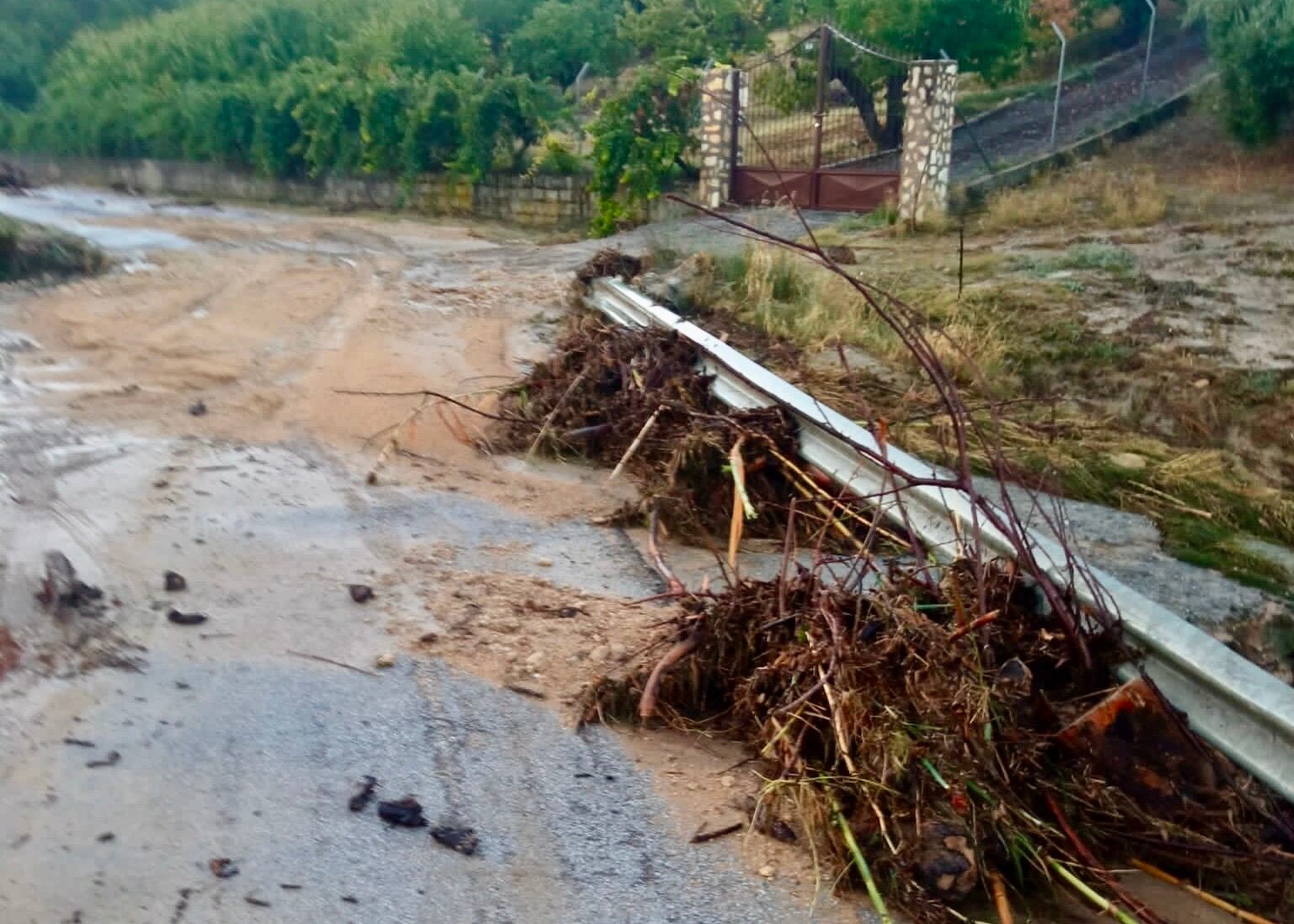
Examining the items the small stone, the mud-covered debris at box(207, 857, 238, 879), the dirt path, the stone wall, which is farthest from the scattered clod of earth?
the stone wall

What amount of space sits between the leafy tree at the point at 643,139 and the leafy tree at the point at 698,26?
3.52 m

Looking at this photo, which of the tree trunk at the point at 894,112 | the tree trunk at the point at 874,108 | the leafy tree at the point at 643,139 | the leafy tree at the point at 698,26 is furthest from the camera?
the leafy tree at the point at 698,26

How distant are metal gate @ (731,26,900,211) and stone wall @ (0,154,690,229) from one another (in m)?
1.67

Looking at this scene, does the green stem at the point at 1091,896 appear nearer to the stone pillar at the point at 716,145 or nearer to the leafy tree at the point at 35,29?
the stone pillar at the point at 716,145

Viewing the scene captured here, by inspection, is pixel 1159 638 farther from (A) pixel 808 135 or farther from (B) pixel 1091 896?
(A) pixel 808 135

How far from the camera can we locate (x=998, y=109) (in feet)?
80.6

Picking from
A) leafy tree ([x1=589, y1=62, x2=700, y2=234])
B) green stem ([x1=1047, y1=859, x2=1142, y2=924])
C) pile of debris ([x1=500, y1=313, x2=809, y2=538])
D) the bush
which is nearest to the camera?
green stem ([x1=1047, y1=859, x2=1142, y2=924])

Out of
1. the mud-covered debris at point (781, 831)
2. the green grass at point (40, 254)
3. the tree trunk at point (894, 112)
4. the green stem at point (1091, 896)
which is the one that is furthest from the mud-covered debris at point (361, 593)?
the tree trunk at point (894, 112)

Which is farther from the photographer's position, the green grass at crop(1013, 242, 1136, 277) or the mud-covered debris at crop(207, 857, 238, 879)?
the green grass at crop(1013, 242, 1136, 277)

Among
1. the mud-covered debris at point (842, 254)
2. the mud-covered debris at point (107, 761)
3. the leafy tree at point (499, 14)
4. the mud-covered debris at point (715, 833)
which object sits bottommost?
the mud-covered debris at point (715, 833)

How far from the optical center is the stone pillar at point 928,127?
55.4 ft

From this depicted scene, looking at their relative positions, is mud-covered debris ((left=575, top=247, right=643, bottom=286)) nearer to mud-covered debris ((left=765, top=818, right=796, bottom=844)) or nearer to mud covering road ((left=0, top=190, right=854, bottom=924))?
mud covering road ((left=0, top=190, right=854, bottom=924))

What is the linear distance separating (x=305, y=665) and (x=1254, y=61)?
19.4 metres

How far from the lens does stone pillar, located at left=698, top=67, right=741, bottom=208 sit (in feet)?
61.7
